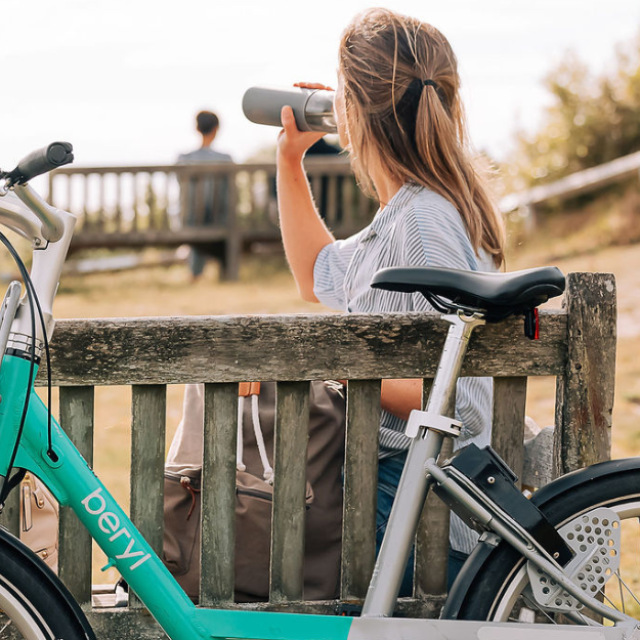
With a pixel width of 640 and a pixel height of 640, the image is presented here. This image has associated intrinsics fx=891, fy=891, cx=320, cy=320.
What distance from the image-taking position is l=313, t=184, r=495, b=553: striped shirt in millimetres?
2074

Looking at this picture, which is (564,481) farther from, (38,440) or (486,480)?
(38,440)

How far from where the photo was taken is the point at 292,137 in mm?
2527

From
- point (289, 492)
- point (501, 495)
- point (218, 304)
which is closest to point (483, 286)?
point (501, 495)

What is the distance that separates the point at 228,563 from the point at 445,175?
1073mm

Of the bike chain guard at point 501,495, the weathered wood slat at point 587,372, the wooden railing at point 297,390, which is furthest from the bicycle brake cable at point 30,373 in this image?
the weathered wood slat at point 587,372

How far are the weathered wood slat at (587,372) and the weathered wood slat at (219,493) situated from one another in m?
0.77

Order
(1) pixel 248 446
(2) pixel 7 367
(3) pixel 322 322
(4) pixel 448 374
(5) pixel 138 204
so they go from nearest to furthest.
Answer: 1. (2) pixel 7 367
2. (4) pixel 448 374
3. (3) pixel 322 322
4. (1) pixel 248 446
5. (5) pixel 138 204

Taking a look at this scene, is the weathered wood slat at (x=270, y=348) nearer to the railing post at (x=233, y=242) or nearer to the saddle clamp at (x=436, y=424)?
the saddle clamp at (x=436, y=424)

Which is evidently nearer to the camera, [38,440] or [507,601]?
[38,440]

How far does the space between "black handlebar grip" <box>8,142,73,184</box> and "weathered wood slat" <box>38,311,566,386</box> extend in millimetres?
437

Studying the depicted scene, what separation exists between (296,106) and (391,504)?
1128 mm

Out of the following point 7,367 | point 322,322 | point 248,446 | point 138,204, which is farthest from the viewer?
point 138,204

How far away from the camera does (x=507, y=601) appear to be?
5.97ft

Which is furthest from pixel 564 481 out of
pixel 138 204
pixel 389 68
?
pixel 138 204
